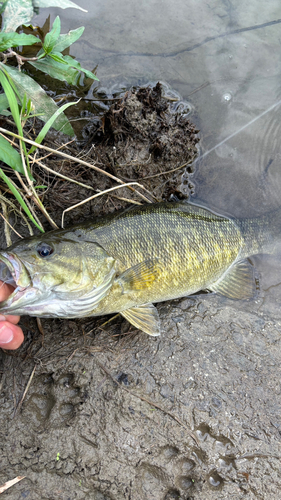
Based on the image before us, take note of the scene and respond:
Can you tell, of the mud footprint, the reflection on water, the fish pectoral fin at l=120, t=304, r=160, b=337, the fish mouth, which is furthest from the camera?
the reflection on water

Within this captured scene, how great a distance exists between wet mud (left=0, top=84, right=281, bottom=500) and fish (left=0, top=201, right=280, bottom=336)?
0.34 m

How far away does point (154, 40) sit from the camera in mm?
3928

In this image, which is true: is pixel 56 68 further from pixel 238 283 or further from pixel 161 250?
pixel 238 283

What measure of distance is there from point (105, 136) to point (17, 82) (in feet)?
3.23

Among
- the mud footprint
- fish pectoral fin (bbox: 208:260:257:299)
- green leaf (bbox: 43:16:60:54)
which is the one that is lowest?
fish pectoral fin (bbox: 208:260:257:299)

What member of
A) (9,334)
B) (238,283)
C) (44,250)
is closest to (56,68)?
(44,250)

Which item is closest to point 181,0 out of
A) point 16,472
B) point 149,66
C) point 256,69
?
point 149,66

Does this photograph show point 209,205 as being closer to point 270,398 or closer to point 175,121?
point 175,121

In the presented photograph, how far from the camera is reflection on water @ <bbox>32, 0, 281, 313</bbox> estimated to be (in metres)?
3.88

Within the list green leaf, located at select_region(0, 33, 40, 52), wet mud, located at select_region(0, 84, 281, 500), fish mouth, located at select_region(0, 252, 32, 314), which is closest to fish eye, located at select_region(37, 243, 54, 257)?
fish mouth, located at select_region(0, 252, 32, 314)

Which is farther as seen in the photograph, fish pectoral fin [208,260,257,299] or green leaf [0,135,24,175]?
fish pectoral fin [208,260,257,299]

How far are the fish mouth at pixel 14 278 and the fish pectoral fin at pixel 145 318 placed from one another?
104 cm

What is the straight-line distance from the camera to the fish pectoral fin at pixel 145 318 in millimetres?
3025

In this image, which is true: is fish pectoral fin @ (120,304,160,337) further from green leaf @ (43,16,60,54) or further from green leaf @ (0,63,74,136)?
green leaf @ (43,16,60,54)
